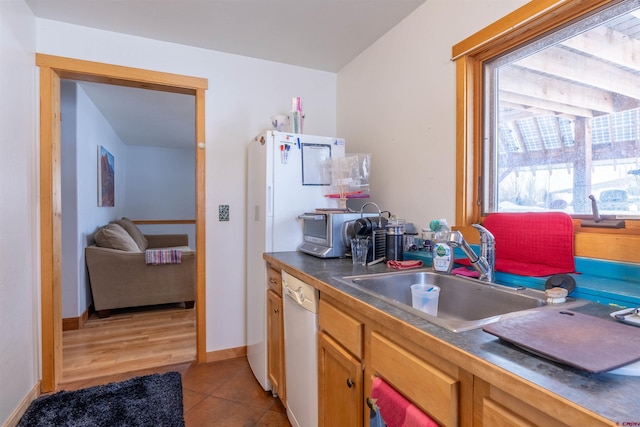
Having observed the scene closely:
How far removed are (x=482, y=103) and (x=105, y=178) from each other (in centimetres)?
445

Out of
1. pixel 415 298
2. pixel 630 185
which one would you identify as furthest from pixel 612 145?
pixel 415 298

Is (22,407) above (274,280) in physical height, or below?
below

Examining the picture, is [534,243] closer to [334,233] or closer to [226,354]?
[334,233]

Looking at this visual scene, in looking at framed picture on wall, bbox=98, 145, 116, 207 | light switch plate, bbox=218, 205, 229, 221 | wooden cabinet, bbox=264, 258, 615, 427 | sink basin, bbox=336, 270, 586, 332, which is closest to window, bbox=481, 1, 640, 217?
sink basin, bbox=336, 270, 586, 332

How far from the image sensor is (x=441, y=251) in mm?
1403

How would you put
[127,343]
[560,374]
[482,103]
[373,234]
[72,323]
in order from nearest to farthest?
[560,374]
[482,103]
[373,234]
[127,343]
[72,323]

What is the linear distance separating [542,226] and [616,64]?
623 mm

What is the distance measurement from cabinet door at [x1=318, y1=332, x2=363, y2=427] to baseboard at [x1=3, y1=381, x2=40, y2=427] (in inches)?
65.1

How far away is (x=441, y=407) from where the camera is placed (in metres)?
0.74

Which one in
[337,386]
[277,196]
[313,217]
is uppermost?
[277,196]

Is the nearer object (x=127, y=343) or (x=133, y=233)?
(x=127, y=343)

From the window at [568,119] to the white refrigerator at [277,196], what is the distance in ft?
3.41

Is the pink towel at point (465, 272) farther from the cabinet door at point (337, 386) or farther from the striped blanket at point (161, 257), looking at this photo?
the striped blanket at point (161, 257)

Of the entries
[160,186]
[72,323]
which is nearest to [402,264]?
[72,323]
